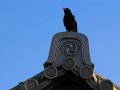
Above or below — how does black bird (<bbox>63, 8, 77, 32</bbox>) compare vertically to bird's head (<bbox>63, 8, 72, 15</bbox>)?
below

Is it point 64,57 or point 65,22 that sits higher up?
point 65,22

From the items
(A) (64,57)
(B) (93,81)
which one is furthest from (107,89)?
(A) (64,57)

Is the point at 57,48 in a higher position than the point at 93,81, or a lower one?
higher

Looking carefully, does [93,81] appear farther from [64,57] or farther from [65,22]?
[65,22]

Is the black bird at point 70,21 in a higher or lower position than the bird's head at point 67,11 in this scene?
lower

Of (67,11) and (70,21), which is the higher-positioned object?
(67,11)

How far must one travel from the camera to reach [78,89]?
14945mm

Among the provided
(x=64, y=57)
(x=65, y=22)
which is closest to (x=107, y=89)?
(x=64, y=57)

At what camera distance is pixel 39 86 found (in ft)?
48.0

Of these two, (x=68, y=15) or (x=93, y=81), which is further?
(x=68, y=15)

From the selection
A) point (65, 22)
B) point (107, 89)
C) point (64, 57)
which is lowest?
point (107, 89)

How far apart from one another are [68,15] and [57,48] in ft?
3.60

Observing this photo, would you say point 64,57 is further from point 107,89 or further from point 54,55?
point 107,89

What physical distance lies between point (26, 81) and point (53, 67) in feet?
2.52
